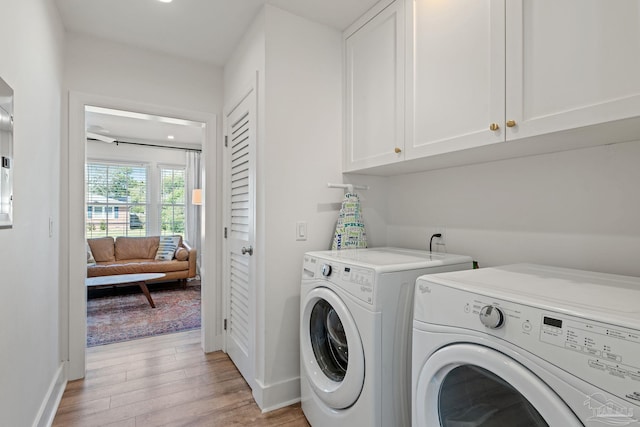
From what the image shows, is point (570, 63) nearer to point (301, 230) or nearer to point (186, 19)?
point (301, 230)

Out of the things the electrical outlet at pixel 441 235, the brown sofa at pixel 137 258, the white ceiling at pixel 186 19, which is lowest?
the brown sofa at pixel 137 258

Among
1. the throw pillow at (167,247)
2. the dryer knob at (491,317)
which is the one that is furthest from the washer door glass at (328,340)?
the throw pillow at (167,247)

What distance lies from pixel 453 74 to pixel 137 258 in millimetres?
5172

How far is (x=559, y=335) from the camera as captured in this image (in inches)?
29.3

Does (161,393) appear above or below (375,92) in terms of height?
below

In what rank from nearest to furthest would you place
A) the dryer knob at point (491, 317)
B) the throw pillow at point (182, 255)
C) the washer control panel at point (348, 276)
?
the dryer knob at point (491, 317) → the washer control panel at point (348, 276) → the throw pillow at point (182, 255)

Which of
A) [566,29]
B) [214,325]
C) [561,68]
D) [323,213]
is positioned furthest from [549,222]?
[214,325]

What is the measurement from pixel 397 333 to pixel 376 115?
119cm

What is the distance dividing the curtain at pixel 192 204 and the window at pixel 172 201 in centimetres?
12

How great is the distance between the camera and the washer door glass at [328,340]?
1.62 meters

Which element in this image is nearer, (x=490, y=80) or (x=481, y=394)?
(x=481, y=394)

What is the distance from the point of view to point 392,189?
2.30 meters

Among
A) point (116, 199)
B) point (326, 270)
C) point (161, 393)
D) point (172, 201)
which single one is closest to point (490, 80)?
point (326, 270)

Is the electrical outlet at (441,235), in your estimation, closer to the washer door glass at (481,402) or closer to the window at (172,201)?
the washer door glass at (481,402)
